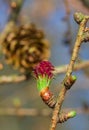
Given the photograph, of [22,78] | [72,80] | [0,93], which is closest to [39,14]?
[0,93]

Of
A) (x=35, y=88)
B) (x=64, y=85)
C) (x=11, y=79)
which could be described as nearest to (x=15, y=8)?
(x=11, y=79)

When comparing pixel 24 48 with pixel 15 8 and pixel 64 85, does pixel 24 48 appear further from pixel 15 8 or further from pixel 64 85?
pixel 64 85

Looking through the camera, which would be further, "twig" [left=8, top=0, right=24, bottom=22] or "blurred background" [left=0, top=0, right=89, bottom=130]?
"blurred background" [left=0, top=0, right=89, bottom=130]

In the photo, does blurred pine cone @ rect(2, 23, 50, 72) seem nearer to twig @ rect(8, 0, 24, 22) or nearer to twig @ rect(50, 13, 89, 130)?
twig @ rect(8, 0, 24, 22)

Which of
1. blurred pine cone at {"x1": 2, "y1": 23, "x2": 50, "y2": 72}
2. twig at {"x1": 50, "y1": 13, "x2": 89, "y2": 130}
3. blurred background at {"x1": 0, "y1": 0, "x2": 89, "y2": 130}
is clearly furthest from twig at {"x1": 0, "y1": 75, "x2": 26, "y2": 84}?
blurred background at {"x1": 0, "y1": 0, "x2": 89, "y2": 130}

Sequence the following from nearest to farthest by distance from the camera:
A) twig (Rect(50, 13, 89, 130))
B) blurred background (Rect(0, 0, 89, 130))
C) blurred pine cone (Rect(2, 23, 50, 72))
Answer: twig (Rect(50, 13, 89, 130)) < blurred pine cone (Rect(2, 23, 50, 72)) < blurred background (Rect(0, 0, 89, 130))

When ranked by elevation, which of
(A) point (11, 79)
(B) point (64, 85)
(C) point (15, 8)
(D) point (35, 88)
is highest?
(B) point (64, 85)

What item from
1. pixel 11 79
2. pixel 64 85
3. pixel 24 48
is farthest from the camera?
pixel 24 48

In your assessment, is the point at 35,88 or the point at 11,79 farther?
the point at 35,88

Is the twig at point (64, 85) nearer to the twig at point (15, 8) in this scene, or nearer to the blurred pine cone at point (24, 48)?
the blurred pine cone at point (24, 48)
